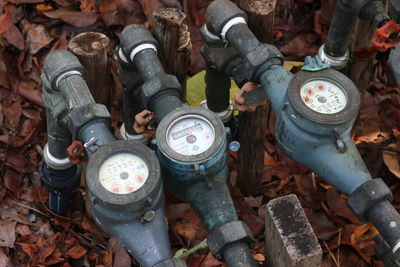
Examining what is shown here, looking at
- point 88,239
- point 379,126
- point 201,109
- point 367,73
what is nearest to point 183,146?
point 201,109

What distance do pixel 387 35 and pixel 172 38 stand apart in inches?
30.1

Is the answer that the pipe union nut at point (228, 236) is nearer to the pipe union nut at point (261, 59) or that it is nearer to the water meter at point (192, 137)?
the water meter at point (192, 137)

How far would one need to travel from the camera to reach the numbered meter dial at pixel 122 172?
157 centimetres

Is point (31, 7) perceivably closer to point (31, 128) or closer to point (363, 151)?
point (31, 128)

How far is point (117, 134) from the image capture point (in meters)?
2.82

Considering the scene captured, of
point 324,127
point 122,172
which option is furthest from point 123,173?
point 324,127

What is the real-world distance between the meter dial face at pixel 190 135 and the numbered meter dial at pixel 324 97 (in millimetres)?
270

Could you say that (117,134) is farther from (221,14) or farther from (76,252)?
(221,14)

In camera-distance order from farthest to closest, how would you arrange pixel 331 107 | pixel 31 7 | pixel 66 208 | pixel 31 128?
pixel 31 7
pixel 31 128
pixel 66 208
pixel 331 107

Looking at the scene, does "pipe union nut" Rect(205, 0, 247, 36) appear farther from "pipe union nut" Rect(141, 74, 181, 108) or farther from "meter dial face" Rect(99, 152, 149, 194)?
"meter dial face" Rect(99, 152, 149, 194)

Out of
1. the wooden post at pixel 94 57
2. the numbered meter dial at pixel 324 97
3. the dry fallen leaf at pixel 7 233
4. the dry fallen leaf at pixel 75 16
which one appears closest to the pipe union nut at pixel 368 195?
the numbered meter dial at pixel 324 97

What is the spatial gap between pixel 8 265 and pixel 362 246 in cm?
145

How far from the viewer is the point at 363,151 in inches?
104

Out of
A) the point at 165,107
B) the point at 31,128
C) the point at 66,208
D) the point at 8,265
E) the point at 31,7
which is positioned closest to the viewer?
the point at 165,107
